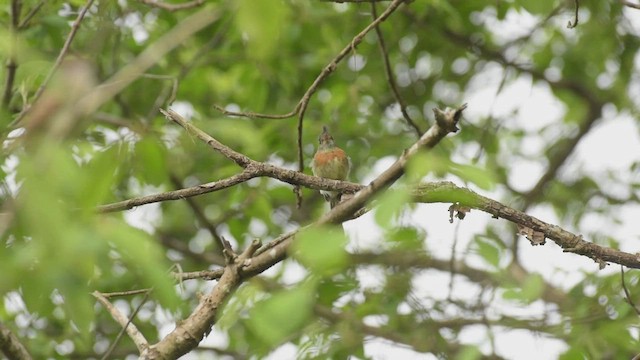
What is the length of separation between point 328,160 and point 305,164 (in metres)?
0.20

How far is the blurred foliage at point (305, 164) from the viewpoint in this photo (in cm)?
119

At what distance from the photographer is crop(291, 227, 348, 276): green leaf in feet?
3.82

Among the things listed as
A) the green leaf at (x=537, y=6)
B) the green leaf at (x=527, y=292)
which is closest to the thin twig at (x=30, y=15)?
the green leaf at (x=537, y=6)

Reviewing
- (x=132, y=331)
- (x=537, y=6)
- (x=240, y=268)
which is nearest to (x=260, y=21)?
(x=240, y=268)

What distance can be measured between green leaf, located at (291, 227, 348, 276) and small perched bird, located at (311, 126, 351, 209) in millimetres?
3367

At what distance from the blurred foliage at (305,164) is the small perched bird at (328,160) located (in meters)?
0.17

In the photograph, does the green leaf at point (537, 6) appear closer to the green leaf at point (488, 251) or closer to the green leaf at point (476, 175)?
the green leaf at point (488, 251)

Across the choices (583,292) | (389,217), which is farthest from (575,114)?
(389,217)

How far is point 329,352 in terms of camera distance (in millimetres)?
3014

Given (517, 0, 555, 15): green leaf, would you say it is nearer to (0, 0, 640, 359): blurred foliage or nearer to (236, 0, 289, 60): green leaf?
(0, 0, 640, 359): blurred foliage

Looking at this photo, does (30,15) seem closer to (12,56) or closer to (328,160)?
(12,56)

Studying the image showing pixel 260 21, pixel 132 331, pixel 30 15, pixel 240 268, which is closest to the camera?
pixel 260 21

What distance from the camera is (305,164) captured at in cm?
481

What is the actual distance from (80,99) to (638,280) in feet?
9.80
